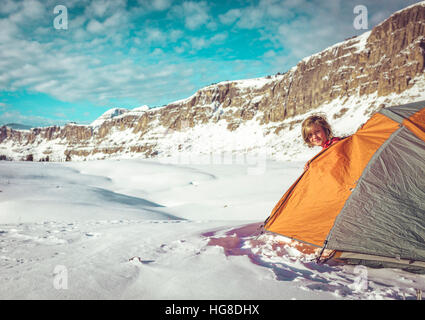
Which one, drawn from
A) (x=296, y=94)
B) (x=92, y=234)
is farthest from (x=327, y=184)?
(x=296, y=94)

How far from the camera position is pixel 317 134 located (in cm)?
403

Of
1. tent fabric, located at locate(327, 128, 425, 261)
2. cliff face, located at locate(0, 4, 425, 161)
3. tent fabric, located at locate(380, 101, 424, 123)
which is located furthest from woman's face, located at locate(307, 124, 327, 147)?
cliff face, located at locate(0, 4, 425, 161)

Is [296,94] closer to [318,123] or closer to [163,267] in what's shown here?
[318,123]

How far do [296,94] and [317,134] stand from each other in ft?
267

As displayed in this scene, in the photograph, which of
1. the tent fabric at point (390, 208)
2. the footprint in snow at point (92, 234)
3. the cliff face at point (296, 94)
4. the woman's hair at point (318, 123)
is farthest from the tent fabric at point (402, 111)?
the cliff face at point (296, 94)

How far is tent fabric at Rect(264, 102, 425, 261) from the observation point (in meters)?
2.66

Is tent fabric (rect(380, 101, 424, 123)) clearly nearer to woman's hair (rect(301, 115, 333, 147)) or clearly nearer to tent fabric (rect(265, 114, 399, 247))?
tent fabric (rect(265, 114, 399, 247))

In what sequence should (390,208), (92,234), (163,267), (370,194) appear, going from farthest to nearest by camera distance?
(92,234)
(370,194)
(390,208)
(163,267)

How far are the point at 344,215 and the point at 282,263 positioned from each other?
1017 millimetres

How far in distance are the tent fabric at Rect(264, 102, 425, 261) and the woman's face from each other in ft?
1.64

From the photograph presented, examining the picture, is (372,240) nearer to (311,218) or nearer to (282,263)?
(311,218)

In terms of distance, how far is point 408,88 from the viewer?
1966 inches

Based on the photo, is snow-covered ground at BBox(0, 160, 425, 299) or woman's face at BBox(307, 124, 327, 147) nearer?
snow-covered ground at BBox(0, 160, 425, 299)

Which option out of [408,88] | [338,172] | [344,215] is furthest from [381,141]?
[408,88]
